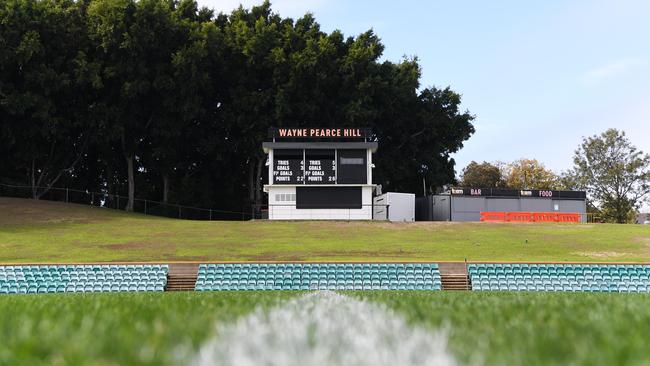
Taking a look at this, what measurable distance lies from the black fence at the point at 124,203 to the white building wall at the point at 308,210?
29.9ft

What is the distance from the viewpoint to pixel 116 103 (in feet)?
172

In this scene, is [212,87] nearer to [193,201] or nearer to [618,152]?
[193,201]

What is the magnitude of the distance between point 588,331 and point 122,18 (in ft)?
168

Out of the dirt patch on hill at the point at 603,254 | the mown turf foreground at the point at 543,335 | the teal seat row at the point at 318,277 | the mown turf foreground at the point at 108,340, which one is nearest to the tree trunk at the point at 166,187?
the teal seat row at the point at 318,277

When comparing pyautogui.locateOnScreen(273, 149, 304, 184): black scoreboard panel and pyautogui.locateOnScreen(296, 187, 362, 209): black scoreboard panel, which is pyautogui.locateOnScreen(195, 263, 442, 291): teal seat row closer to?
pyautogui.locateOnScreen(296, 187, 362, 209): black scoreboard panel

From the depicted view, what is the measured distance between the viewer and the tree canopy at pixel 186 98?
161 feet

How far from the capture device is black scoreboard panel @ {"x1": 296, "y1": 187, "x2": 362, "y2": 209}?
43906mm

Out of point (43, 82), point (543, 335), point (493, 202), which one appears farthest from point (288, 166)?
point (543, 335)

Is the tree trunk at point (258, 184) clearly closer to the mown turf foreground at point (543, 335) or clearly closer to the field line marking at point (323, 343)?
the mown turf foreground at point (543, 335)

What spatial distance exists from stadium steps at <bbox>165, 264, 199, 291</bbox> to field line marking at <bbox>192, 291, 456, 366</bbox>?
2034 centimetres

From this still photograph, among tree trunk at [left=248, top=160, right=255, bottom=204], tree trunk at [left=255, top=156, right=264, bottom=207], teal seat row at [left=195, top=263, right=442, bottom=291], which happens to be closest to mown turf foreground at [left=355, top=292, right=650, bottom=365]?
teal seat row at [left=195, top=263, right=442, bottom=291]

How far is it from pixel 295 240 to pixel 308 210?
9.48 meters

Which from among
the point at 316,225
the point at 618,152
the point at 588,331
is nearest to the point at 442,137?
the point at 316,225

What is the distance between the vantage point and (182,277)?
24016 millimetres
